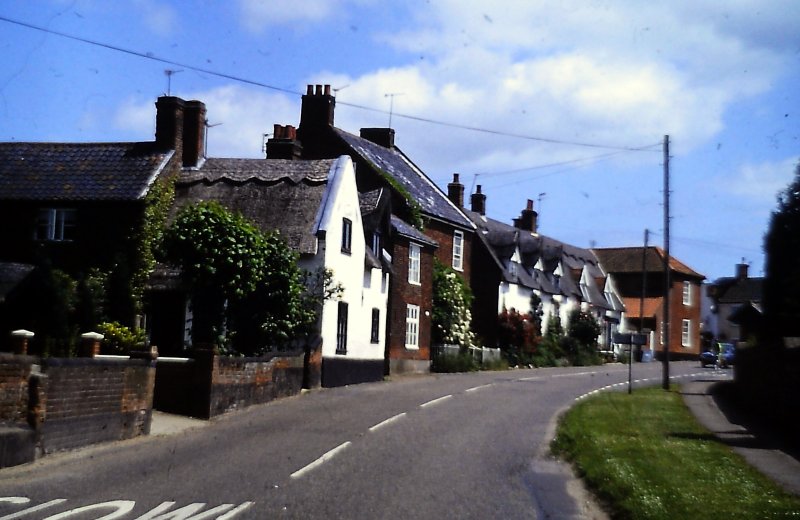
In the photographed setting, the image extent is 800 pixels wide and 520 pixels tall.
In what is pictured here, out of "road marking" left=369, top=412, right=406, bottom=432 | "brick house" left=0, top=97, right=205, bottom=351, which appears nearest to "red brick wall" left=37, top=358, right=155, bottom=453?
"road marking" left=369, top=412, right=406, bottom=432

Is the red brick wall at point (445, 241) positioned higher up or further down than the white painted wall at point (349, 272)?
higher up

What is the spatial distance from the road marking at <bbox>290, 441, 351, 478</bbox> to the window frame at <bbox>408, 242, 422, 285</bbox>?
81.0ft

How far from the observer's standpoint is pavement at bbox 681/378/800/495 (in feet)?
51.2

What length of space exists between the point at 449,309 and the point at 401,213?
17.9ft

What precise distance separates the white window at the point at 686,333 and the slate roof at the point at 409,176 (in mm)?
36486

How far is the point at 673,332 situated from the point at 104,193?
59520mm

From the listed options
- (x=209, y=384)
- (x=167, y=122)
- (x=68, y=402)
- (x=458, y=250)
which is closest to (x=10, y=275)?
(x=209, y=384)

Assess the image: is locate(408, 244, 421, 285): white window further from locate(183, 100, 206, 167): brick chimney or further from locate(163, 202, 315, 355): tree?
locate(163, 202, 315, 355): tree

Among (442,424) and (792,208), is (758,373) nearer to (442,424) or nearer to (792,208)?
(792,208)

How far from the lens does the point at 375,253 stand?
39125 millimetres

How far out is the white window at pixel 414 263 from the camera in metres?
43.2

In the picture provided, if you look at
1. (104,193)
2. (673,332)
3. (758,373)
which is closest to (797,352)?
(758,373)

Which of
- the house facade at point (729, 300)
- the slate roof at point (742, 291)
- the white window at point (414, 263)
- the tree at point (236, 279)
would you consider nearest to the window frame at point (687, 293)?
the house facade at point (729, 300)

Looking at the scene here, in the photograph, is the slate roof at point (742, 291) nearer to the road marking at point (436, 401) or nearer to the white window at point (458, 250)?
the white window at point (458, 250)
